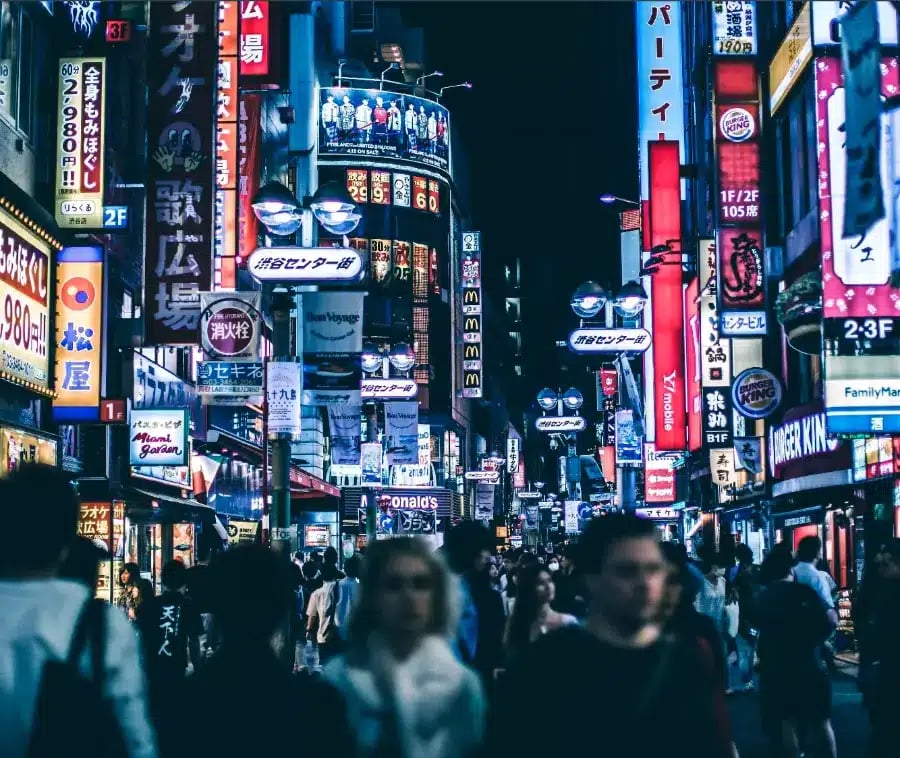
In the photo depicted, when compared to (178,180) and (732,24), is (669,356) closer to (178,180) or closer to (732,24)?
(732,24)

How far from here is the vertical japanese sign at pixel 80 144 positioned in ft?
67.3

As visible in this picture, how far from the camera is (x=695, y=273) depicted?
140 ft

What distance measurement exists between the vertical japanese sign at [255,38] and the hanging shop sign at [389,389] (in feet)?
51.5

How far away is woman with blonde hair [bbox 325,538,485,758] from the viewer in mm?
4496

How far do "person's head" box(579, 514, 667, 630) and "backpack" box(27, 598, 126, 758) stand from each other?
161 centimetres

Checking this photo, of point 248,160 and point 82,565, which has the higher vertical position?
point 248,160

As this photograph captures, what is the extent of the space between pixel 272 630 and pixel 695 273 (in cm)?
3914

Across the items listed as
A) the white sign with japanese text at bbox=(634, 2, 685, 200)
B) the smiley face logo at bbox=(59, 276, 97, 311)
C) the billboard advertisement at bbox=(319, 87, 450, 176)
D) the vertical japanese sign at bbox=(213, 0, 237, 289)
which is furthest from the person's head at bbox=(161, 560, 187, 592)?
the billboard advertisement at bbox=(319, 87, 450, 176)

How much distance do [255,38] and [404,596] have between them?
90.3 ft

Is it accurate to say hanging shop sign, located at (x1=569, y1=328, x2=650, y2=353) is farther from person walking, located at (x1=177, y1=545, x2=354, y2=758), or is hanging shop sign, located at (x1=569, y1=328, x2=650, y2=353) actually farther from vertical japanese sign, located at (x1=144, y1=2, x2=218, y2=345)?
person walking, located at (x1=177, y1=545, x2=354, y2=758)

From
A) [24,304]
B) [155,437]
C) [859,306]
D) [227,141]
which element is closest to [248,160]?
[227,141]

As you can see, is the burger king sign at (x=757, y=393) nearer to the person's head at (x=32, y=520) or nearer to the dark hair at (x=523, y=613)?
the dark hair at (x=523, y=613)

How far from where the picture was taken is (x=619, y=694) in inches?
163

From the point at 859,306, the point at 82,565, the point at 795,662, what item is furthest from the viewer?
the point at 859,306
